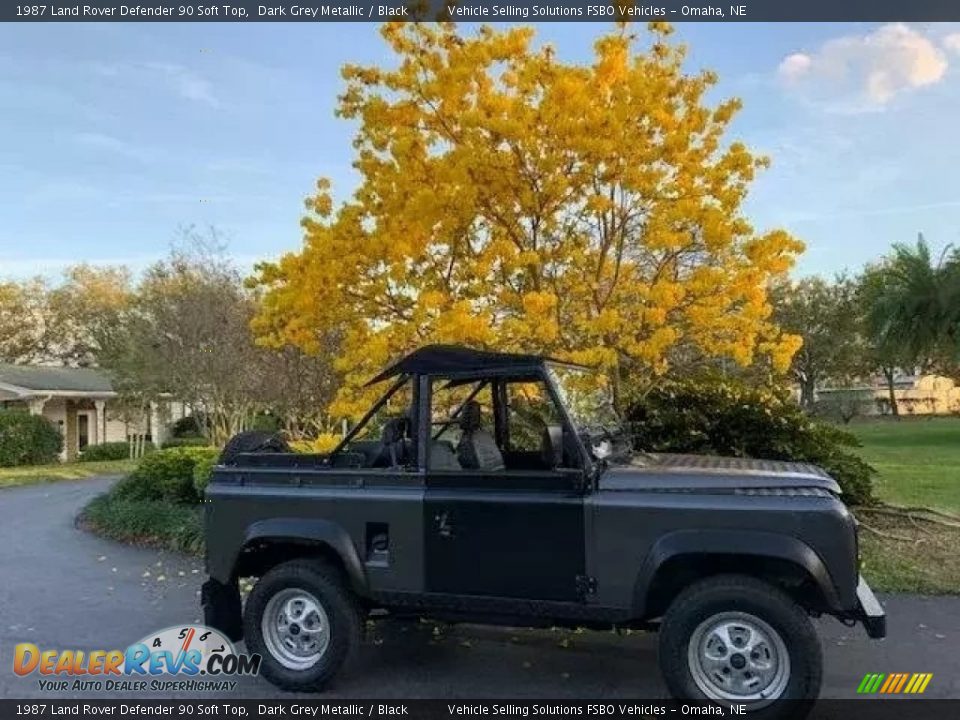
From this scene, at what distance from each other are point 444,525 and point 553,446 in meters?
0.75

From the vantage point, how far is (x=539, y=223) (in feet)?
28.2

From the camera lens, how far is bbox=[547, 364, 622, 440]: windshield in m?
4.98

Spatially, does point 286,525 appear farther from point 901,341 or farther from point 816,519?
point 901,341

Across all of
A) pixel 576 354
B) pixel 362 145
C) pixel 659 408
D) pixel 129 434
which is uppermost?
pixel 362 145

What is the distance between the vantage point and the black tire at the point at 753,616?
4094mm

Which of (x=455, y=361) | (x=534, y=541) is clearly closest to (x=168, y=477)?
(x=455, y=361)

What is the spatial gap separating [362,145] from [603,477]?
19.6ft

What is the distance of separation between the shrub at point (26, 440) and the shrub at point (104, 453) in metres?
2.80

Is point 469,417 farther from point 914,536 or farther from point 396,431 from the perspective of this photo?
point 914,536

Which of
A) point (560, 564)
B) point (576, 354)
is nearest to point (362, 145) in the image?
point (576, 354)

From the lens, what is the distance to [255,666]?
521cm

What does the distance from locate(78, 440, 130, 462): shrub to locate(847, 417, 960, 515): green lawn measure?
22.2 meters

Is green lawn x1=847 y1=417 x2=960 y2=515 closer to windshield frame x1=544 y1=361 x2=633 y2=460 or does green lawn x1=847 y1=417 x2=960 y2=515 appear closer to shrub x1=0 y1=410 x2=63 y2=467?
windshield frame x1=544 y1=361 x2=633 y2=460

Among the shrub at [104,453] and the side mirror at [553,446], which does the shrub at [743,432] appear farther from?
the shrub at [104,453]
